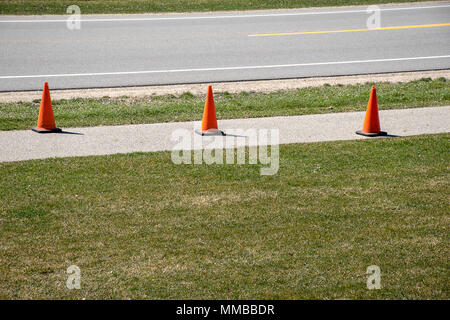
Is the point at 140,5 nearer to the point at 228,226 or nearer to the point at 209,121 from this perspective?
the point at 209,121

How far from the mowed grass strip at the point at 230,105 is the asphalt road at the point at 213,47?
3.94ft

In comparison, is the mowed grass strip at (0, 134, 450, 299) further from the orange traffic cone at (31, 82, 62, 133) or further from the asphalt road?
→ the asphalt road

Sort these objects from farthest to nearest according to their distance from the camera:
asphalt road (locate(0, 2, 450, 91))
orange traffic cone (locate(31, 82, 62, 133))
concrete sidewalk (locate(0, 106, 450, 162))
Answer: asphalt road (locate(0, 2, 450, 91)), orange traffic cone (locate(31, 82, 62, 133)), concrete sidewalk (locate(0, 106, 450, 162))

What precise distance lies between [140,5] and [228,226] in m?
14.8

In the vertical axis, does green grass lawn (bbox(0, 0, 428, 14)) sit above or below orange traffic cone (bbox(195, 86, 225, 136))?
above

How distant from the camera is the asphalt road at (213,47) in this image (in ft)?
42.7

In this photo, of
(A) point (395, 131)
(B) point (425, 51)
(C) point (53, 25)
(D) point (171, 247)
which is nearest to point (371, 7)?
(B) point (425, 51)

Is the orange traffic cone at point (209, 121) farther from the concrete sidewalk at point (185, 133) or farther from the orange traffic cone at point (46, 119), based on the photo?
the orange traffic cone at point (46, 119)

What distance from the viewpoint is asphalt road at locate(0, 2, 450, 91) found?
13023 millimetres

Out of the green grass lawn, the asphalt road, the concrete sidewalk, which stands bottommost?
the concrete sidewalk

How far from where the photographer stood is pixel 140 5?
19.6 meters

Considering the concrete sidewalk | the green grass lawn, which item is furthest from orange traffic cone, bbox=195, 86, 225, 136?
the green grass lawn

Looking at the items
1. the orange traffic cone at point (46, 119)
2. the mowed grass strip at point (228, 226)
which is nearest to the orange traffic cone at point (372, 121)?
the mowed grass strip at point (228, 226)

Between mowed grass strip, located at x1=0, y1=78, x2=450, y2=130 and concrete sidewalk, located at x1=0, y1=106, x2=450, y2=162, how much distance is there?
32 cm
